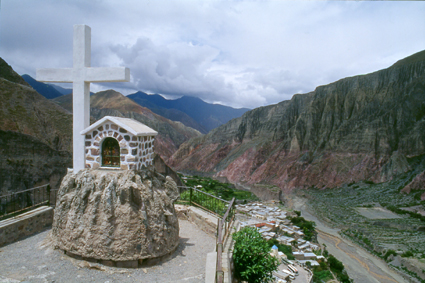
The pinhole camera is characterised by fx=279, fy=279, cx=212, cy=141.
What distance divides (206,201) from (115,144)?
13.2ft

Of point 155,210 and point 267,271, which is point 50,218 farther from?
point 267,271

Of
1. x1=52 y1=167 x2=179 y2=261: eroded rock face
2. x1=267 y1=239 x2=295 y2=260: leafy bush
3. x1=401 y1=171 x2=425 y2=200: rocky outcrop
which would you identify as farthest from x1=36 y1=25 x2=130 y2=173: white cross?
x1=401 y1=171 x2=425 y2=200: rocky outcrop

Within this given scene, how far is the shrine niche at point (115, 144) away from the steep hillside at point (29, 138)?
772cm

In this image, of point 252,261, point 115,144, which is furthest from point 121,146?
point 252,261

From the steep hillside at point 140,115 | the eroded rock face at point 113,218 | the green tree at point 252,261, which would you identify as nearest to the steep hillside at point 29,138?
the eroded rock face at point 113,218

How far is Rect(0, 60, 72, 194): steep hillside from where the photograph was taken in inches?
510

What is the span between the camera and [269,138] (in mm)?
74250

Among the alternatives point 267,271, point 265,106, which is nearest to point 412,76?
point 265,106

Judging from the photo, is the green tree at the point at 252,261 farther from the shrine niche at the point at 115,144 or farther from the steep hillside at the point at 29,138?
the steep hillside at the point at 29,138

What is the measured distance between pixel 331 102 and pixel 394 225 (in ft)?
118

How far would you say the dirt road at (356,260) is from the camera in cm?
2506

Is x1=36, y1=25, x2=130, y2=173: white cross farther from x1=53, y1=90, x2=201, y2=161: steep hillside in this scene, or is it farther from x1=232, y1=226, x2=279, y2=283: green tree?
x1=53, y1=90, x2=201, y2=161: steep hillside

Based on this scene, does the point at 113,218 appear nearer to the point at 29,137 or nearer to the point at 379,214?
the point at 29,137

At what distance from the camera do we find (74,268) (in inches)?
251
